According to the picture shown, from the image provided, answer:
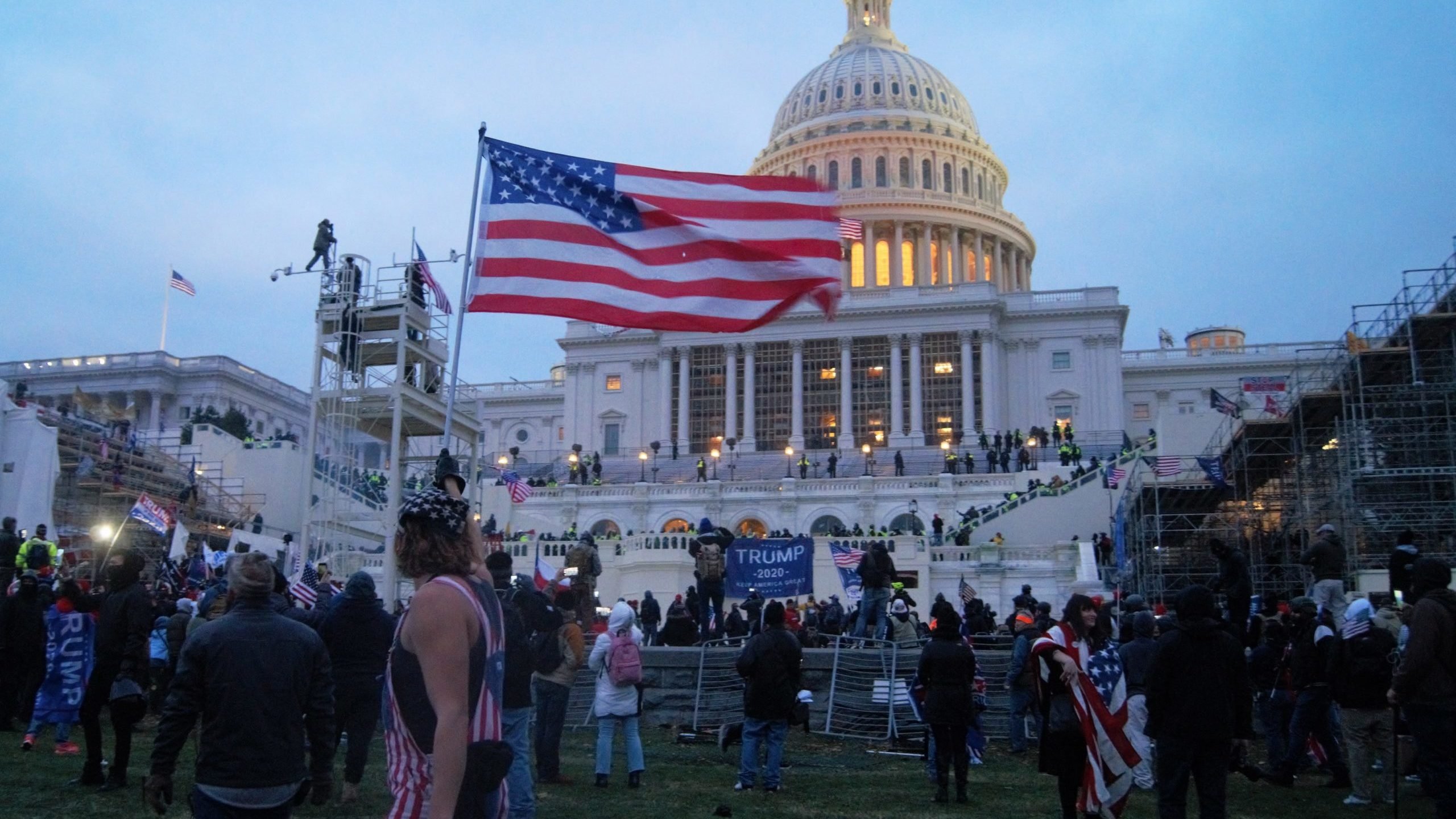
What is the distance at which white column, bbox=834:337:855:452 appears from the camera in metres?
78.1

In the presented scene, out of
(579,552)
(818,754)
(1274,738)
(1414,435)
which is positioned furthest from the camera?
(1414,435)

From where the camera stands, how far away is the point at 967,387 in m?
77.5

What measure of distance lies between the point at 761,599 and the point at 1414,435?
743 inches

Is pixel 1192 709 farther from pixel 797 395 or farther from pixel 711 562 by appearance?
pixel 797 395

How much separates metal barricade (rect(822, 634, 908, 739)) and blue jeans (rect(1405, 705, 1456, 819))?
329 inches

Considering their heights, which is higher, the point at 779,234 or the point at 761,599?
the point at 779,234

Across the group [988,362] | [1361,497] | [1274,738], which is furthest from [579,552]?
[988,362]

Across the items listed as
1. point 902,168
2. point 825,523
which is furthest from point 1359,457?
point 902,168

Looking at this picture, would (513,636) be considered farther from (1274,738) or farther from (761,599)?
(761,599)

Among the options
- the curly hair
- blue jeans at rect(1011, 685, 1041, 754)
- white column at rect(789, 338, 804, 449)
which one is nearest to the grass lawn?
blue jeans at rect(1011, 685, 1041, 754)

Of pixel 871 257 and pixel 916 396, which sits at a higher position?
pixel 871 257

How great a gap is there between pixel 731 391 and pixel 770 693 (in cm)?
6747

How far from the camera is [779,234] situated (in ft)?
48.3

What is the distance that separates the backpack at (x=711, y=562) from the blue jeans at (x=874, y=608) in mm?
2762
